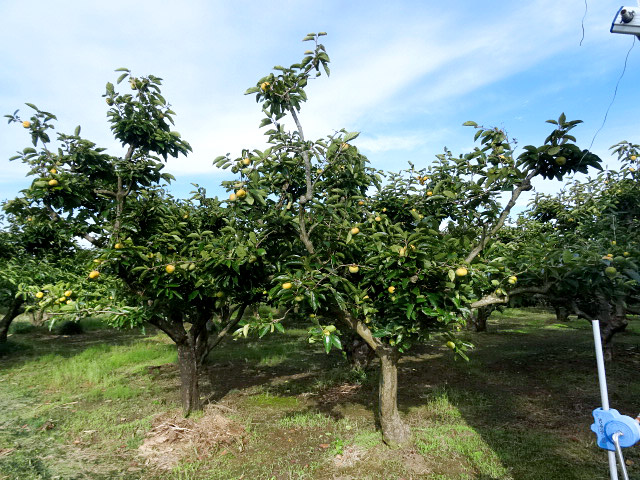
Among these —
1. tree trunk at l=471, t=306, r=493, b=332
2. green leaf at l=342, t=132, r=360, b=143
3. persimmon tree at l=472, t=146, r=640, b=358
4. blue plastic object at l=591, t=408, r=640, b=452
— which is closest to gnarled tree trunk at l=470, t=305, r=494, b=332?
tree trunk at l=471, t=306, r=493, b=332

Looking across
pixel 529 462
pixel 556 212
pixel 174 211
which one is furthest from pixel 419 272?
pixel 556 212

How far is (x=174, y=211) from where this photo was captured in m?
5.51

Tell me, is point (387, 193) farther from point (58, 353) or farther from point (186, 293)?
point (58, 353)

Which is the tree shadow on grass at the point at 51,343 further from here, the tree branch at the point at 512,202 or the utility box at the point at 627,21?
the utility box at the point at 627,21

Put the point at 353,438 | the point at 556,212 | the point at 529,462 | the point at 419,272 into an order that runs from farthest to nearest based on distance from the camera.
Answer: the point at 556,212
the point at 353,438
the point at 529,462
the point at 419,272

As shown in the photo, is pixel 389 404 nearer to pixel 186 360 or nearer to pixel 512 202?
pixel 512 202

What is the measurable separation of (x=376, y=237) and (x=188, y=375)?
3615 mm

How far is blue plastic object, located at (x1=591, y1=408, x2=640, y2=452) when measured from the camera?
176 cm

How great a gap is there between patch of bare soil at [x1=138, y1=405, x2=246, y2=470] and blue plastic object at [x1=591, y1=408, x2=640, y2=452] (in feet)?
13.0

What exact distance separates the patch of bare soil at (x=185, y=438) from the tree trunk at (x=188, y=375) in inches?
8.6

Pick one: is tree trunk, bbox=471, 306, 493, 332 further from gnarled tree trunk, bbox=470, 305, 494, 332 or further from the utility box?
the utility box

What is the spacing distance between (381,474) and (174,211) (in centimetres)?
427

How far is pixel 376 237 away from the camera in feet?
12.3

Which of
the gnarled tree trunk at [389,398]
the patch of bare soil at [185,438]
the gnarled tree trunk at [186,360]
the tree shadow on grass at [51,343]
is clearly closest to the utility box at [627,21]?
the gnarled tree trunk at [389,398]
